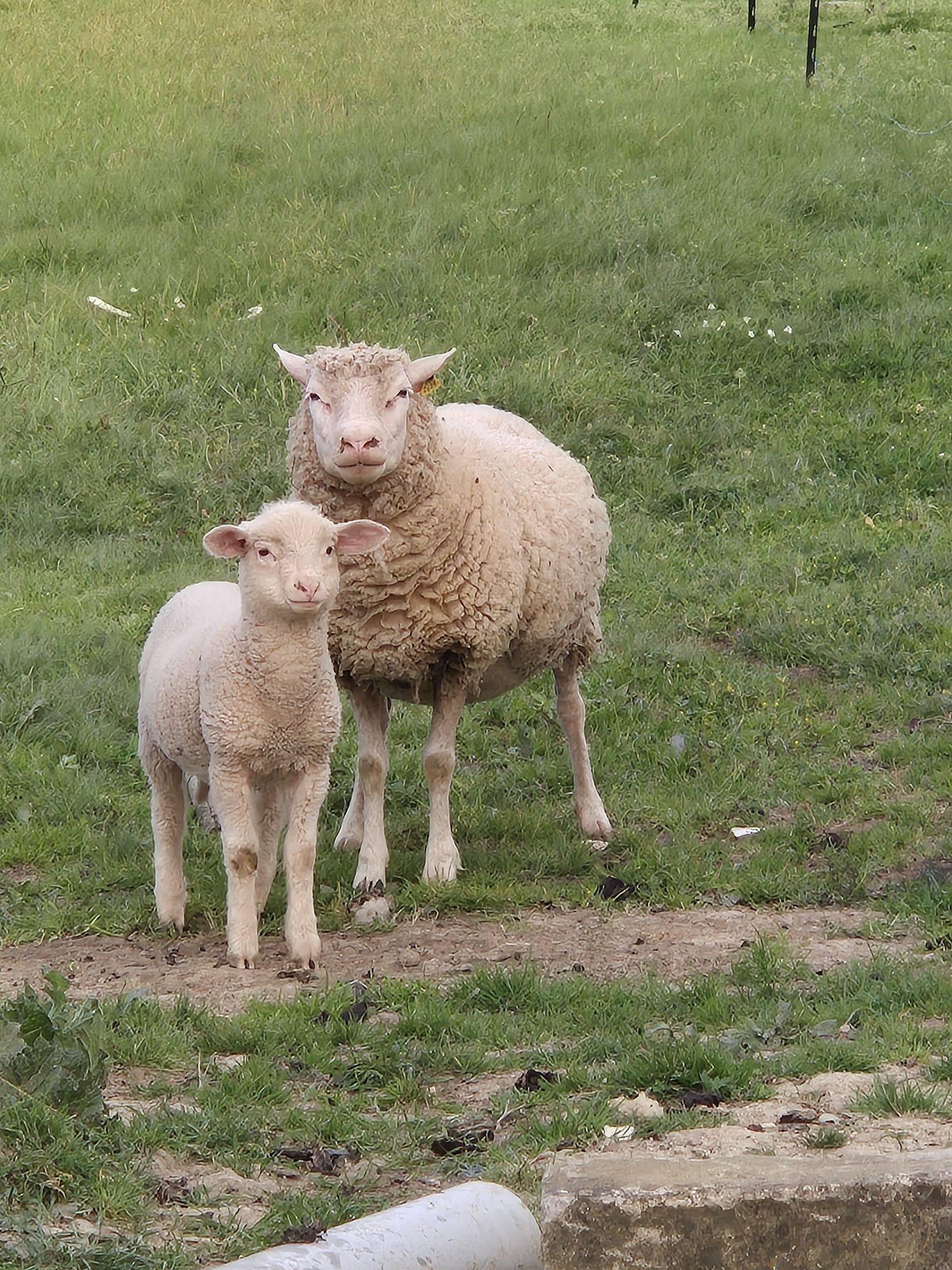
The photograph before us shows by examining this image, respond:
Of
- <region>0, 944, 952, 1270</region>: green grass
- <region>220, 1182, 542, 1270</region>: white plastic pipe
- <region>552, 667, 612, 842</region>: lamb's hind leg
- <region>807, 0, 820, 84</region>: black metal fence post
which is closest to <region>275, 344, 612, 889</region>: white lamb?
<region>552, 667, 612, 842</region>: lamb's hind leg

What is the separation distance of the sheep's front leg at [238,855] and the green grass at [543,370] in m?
0.42

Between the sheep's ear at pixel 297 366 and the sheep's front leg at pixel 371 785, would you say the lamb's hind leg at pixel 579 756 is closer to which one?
the sheep's front leg at pixel 371 785

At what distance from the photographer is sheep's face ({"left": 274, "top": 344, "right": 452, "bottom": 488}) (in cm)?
607

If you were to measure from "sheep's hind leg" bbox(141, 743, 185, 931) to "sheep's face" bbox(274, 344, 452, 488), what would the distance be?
122cm

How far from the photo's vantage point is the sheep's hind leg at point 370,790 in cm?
650

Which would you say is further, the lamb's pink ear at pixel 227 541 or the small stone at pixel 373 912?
the small stone at pixel 373 912

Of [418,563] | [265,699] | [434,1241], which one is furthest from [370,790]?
[434,1241]

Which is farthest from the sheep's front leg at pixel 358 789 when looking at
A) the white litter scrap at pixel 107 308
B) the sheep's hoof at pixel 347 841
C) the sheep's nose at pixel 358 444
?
the white litter scrap at pixel 107 308

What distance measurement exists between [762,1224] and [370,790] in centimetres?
373

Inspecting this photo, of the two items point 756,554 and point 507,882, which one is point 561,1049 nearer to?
point 507,882

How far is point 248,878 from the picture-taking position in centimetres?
554

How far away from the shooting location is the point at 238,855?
552 centimetres

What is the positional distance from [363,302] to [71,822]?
6387 millimetres

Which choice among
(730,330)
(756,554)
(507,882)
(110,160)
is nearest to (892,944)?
(507,882)
